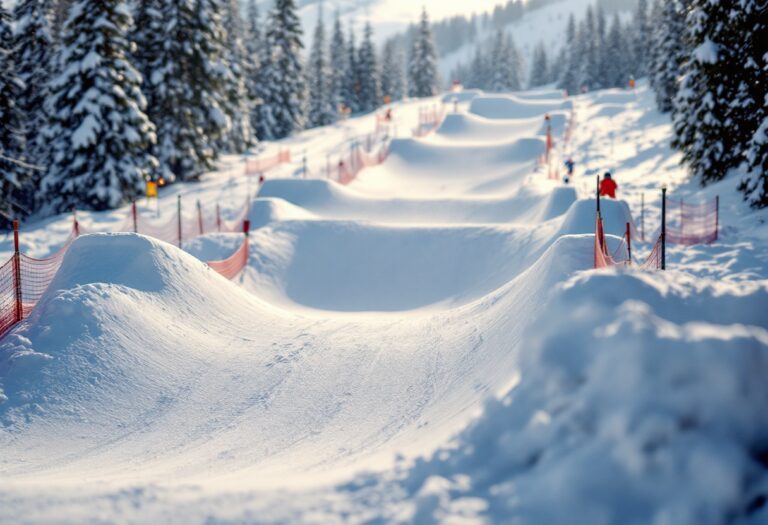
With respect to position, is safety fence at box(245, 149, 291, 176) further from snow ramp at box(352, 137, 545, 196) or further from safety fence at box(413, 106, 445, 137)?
safety fence at box(413, 106, 445, 137)

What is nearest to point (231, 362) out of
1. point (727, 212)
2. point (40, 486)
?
point (40, 486)

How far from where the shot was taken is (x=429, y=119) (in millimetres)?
53156

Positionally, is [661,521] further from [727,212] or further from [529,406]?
[727,212]

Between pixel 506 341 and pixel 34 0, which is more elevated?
pixel 34 0

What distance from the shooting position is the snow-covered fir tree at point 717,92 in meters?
18.6

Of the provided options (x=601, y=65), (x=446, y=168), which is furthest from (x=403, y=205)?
(x=601, y=65)

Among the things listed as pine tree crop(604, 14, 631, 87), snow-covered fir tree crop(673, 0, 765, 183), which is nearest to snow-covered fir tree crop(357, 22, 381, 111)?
pine tree crop(604, 14, 631, 87)

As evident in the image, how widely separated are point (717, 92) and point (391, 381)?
16137mm

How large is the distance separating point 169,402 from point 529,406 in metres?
5.33

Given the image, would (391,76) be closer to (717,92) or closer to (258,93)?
(258,93)

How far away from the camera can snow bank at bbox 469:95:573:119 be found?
52125mm

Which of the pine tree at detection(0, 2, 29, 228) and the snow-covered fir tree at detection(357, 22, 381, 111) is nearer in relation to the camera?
the pine tree at detection(0, 2, 29, 228)

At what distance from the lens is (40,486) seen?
15.6 feet

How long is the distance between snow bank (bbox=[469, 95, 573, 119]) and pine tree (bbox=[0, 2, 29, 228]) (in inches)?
1347
